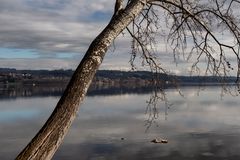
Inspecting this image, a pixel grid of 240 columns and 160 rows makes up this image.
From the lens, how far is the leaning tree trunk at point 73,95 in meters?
3.40

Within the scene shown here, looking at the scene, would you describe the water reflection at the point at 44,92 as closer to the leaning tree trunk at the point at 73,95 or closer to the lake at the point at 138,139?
the lake at the point at 138,139

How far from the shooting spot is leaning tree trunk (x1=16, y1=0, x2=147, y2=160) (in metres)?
3.40

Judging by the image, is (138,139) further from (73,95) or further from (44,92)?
(44,92)

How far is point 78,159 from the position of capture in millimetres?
25797

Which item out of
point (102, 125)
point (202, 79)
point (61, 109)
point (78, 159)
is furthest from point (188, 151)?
point (61, 109)

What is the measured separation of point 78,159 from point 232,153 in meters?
10.1

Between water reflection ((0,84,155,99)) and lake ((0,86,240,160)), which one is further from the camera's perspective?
water reflection ((0,84,155,99))

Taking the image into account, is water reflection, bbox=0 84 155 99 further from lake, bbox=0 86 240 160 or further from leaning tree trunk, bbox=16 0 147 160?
leaning tree trunk, bbox=16 0 147 160

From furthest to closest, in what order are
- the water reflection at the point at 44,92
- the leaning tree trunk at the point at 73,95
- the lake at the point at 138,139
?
1. the water reflection at the point at 44,92
2. the lake at the point at 138,139
3. the leaning tree trunk at the point at 73,95

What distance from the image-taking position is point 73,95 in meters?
3.62

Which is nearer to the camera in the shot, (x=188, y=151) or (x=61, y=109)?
(x=61, y=109)

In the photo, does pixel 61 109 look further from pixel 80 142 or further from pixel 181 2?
pixel 80 142

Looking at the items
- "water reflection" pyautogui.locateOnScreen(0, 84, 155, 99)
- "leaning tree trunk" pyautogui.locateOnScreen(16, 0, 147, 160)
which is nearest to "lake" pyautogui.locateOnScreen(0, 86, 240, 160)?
"leaning tree trunk" pyautogui.locateOnScreen(16, 0, 147, 160)

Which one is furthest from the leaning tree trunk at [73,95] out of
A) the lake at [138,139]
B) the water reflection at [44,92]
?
the water reflection at [44,92]
